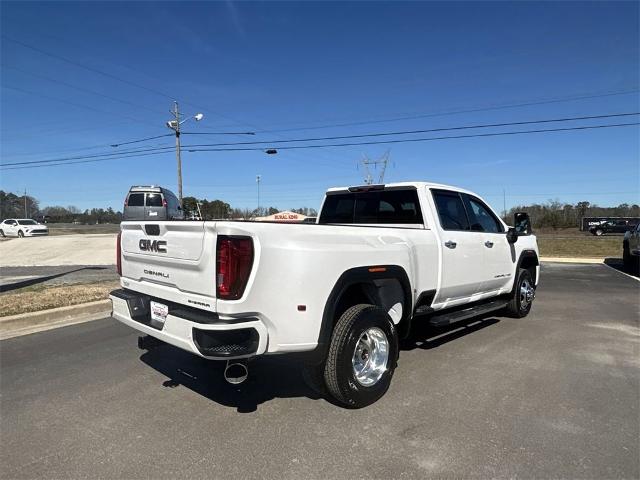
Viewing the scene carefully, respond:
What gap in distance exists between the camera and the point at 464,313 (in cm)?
542

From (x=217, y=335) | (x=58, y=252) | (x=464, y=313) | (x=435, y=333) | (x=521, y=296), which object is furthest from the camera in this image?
(x=58, y=252)

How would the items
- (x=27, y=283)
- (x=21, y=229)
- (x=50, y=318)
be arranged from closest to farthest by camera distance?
(x=50, y=318)
(x=27, y=283)
(x=21, y=229)

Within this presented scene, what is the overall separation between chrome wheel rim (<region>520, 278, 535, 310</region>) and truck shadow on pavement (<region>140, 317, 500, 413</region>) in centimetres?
213

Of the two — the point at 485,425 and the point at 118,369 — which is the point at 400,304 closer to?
the point at 485,425

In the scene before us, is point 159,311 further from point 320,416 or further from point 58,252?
point 58,252

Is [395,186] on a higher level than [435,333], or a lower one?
higher

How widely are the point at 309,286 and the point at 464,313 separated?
2721 mm

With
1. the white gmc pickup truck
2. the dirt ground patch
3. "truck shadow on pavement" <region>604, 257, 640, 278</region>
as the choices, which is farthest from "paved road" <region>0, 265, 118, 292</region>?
"truck shadow on pavement" <region>604, 257, 640, 278</region>

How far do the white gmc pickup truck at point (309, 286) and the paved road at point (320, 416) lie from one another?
44 centimetres

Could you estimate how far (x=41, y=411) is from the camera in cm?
384

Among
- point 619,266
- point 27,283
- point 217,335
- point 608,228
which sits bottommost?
point 619,266

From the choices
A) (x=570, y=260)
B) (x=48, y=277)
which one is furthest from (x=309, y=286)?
(x=570, y=260)

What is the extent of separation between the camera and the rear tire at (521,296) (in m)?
7.07

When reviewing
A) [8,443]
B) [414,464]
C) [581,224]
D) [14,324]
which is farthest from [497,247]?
[581,224]
